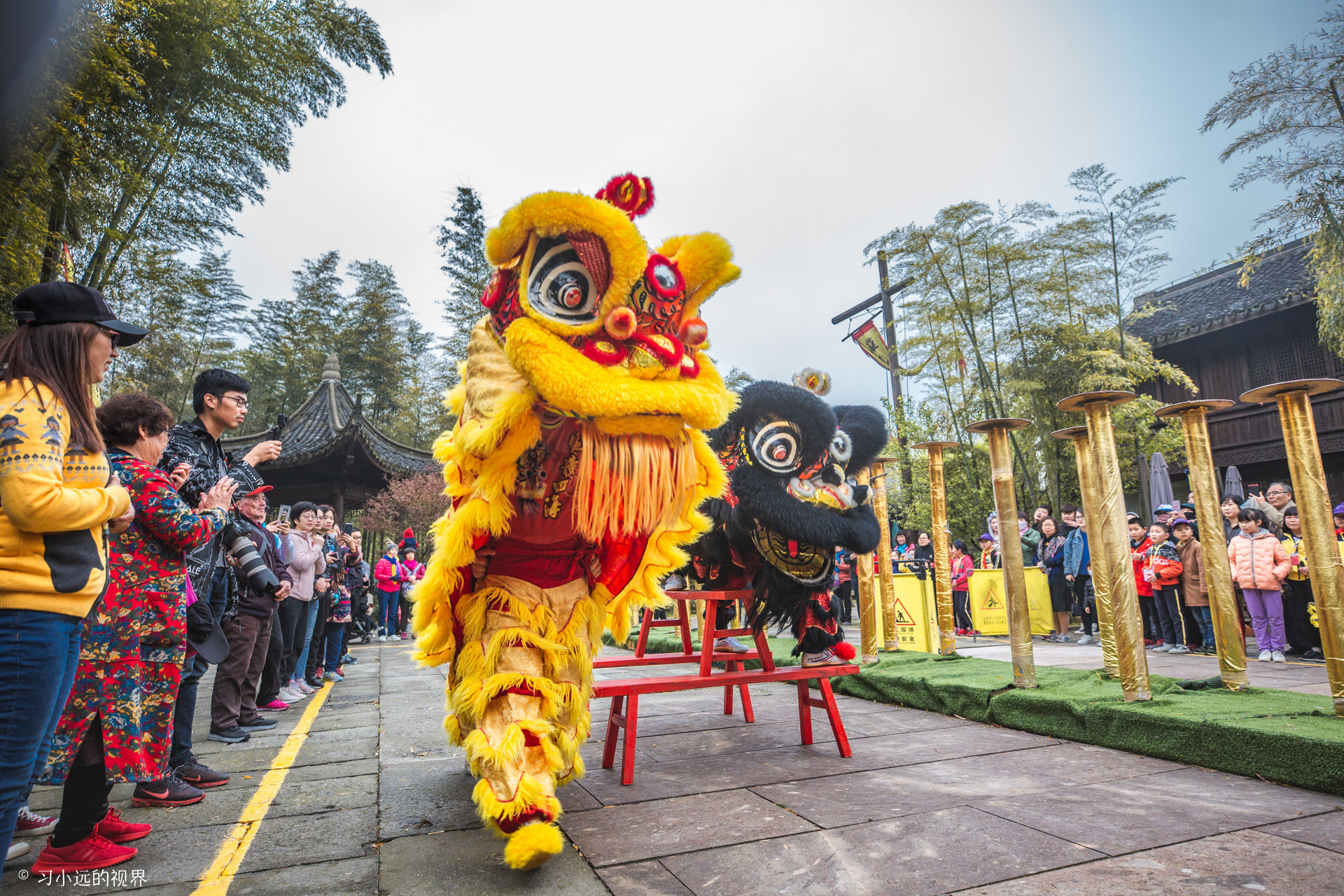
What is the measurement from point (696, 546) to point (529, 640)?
1.94 m

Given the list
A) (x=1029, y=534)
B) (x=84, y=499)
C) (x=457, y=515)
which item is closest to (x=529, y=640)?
(x=457, y=515)

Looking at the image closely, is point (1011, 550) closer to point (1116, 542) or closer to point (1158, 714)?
point (1116, 542)

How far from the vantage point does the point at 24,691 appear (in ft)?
Answer: 5.02

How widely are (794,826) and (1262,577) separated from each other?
5787 mm

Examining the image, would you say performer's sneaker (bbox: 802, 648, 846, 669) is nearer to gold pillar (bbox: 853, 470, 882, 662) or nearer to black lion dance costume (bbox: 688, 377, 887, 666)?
black lion dance costume (bbox: 688, 377, 887, 666)

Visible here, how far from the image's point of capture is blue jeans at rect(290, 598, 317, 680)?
5.48 m

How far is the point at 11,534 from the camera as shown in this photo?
1.53 m

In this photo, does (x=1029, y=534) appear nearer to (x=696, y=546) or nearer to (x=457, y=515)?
(x=696, y=546)

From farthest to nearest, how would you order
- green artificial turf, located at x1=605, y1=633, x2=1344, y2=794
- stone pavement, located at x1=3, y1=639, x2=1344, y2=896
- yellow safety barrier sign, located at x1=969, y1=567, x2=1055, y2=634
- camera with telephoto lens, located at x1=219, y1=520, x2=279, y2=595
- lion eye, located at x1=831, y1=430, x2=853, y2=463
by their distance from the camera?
yellow safety barrier sign, located at x1=969, y1=567, x2=1055, y2=634, lion eye, located at x1=831, y1=430, x2=853, y2=463, camera with telephoto lens, located at x1=219, y1=520, x2=279, y2=595, green artificial turf, located at x1=605, y1=633, x2=1344, y2=794, stone pavement, located at x1=3, y1=639, x2=1344, y2=896

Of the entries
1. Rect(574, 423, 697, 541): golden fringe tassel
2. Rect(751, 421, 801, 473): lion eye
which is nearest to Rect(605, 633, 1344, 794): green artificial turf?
Rect(751, 421, 801, 473): lion eye

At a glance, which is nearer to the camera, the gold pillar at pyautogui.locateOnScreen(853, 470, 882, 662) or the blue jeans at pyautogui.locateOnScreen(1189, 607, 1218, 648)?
the gold pillar at pyautogui.locateOnScreen(853, 470, 882, 662)

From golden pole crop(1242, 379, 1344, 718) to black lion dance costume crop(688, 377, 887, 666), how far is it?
1811 millimetres

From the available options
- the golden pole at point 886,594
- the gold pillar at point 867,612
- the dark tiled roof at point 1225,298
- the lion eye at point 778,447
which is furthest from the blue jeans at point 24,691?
the dark tiled roof at point 1225,298

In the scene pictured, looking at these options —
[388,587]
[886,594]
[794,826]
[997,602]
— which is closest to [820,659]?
[794,826]
